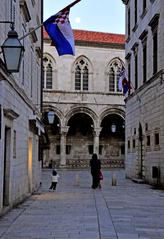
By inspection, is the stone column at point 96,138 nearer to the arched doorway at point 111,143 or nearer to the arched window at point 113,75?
the arched doorway at point 111,143

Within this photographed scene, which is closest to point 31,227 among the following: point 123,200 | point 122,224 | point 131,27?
point 122,224

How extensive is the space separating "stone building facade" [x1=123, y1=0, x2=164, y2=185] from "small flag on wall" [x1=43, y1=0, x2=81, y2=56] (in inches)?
434

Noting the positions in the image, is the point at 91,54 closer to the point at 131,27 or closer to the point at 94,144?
the point at 94,144

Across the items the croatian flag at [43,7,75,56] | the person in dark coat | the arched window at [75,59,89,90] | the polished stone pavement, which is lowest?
the polished stone pavement

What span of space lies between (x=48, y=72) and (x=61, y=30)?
1454 inches

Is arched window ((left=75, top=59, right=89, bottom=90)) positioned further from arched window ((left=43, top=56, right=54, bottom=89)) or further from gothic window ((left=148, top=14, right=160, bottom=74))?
gothic window ((left=148, top=14, right=160, bottom=74))

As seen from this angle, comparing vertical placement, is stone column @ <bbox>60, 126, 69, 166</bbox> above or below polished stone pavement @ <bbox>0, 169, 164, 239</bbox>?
above

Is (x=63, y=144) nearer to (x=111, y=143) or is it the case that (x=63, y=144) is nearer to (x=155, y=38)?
(x=111, y=143)

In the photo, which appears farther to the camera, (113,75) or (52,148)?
(52,148)

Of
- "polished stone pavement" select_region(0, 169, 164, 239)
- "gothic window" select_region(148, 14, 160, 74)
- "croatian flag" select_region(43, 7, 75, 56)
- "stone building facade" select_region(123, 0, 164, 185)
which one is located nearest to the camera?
"polished stone pavement" select_region(0, 169, 164, 239)

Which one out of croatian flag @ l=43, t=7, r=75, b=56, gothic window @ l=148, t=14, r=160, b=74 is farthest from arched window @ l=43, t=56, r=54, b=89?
croatian flag @ l=43, t=7, r=75, b=56

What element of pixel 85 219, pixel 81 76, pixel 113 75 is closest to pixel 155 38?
pixel 85 219

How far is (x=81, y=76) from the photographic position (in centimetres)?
4866

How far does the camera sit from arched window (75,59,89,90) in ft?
160
